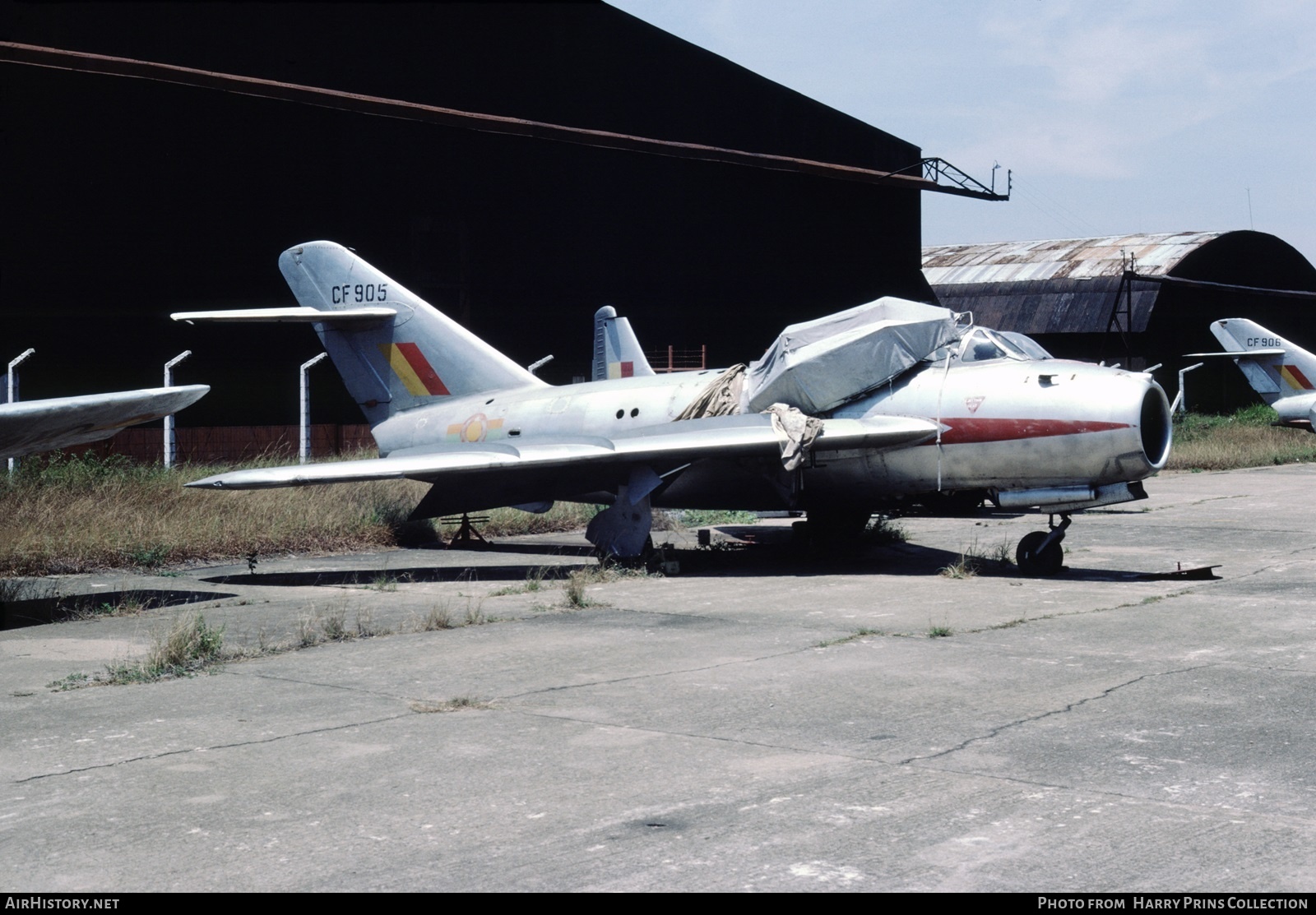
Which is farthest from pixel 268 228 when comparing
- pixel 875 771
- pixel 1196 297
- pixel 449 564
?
pixel 1196 297

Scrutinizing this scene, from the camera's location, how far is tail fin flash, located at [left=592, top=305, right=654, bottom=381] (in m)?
19.2

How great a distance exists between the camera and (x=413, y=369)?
16.7 m

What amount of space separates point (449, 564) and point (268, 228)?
35.9ft

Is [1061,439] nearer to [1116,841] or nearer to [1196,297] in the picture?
[1116,841]

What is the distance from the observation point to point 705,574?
13.9 meters

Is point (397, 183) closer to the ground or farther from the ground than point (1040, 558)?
farther from the ground

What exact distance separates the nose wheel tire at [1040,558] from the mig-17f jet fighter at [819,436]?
0.02 meters

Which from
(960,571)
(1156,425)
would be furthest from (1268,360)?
(960,571)

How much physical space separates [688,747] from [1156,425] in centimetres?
790

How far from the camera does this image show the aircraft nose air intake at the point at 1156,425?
1248 centimetres

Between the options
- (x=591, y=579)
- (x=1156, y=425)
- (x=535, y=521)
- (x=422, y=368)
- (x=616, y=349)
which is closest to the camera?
(x=1156, y=425)

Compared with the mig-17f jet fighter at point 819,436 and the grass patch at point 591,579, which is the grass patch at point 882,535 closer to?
the mig-17f jet fighter at point 819,436

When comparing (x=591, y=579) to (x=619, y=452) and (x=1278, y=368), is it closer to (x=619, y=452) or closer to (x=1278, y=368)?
(x=619, y=452)

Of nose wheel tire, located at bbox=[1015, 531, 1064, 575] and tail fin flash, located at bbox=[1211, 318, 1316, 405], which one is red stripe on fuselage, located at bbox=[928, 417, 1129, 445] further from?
tail fin flash, located at bbox=[1211, 318, 1316, 405]
